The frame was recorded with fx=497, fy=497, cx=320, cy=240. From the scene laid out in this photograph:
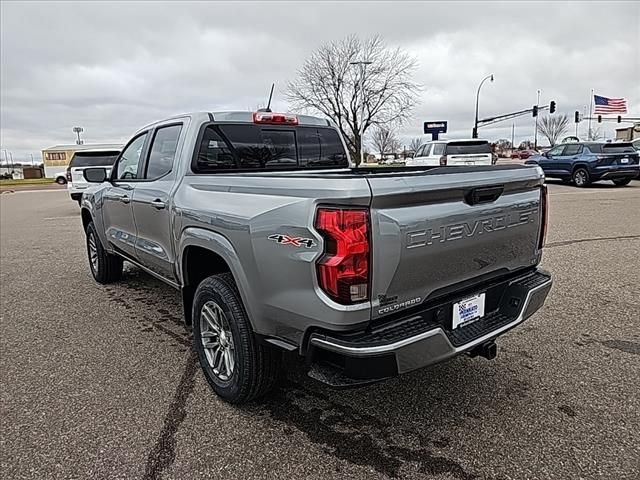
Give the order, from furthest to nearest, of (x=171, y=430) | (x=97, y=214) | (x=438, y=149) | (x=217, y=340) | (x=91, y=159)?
(x=438, y=149) → (x=91, y=159) → (x=97, y=214) → (x=217, y=340) → (x=171, y=430)

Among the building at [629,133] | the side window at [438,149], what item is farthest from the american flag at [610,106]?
the side window at [438,149]

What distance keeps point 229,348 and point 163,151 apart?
1.94m

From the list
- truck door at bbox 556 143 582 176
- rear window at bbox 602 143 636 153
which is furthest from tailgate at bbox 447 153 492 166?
rear window at bbox 602 143 636 153

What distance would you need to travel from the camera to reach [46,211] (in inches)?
650

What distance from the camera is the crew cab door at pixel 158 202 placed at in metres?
3.76

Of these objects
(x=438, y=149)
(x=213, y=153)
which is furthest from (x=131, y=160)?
(x=438, y=149)

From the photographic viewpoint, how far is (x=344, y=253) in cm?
218

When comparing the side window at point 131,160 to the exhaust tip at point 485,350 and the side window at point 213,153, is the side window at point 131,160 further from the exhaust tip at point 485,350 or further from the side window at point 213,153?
the exhaust tip at point 485,350

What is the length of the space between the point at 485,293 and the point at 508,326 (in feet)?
0.75

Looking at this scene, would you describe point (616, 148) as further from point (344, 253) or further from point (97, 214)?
point (344, 253)

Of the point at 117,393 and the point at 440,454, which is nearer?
the point at 440,454

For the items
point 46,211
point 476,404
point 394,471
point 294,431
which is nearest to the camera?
point 394,471

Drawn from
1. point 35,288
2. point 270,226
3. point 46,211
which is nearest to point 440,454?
point 270,226

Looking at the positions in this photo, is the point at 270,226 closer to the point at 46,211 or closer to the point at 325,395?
the point at 325,395
